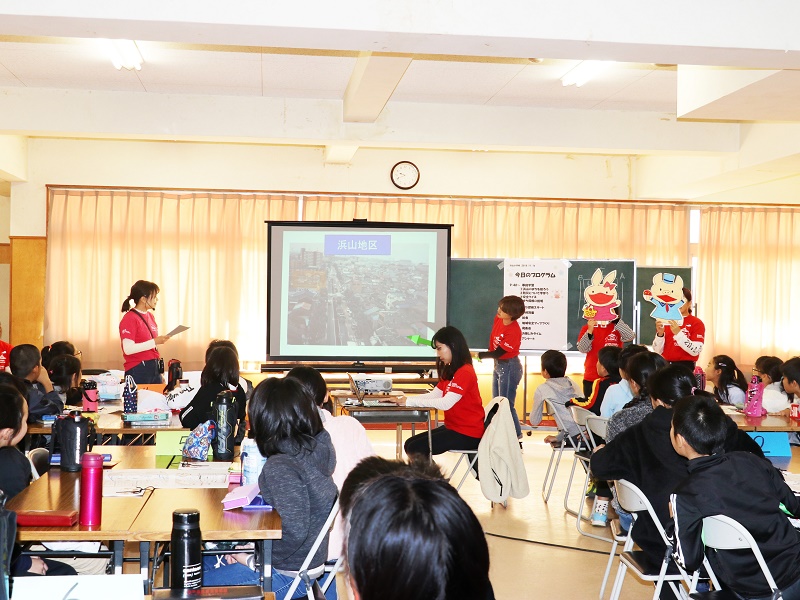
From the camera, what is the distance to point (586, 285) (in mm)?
8312

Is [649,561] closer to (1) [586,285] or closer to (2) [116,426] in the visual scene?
(2) [116,426]

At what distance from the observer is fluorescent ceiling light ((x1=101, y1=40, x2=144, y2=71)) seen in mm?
5012

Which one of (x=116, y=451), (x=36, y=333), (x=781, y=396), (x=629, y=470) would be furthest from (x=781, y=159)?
(x=36, y=333)

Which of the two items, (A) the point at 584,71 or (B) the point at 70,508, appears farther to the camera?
(A) the point at 584,71

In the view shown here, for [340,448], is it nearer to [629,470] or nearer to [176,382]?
[629,470]

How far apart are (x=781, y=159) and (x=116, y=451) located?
525 centimetres

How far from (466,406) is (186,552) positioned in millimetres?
3681

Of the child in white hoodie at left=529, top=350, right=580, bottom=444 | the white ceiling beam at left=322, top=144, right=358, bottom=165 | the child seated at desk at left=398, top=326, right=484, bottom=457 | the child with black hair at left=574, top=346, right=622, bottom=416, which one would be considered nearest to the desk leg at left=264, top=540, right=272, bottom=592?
the child seated at desk at left=398, top=326, right=484, bottom=457

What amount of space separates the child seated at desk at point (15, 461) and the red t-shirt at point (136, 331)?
3.04m

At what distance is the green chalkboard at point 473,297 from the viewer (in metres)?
8.22

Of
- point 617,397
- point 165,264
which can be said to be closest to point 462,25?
point 617,397

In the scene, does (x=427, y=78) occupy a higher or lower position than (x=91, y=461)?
higher

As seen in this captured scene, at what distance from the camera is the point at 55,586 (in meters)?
1.62

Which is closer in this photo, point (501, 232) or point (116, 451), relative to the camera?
point (116, 451)
